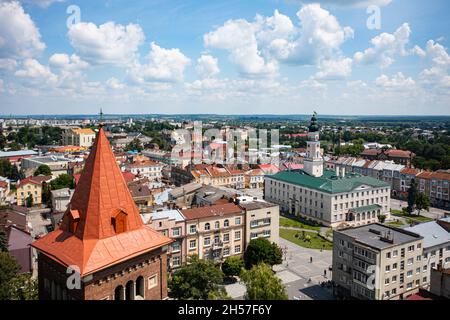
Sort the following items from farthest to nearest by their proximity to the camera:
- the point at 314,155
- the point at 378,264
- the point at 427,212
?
the point at 427,212, the point at 314,155, the point at 378,264

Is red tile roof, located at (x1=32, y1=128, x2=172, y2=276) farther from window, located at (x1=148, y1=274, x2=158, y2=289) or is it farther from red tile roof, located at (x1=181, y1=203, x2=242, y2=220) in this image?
red tile roof, located at (x1=181, y1=203, x2=242, y2=220)

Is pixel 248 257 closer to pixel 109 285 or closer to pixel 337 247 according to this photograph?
pixel 337 247

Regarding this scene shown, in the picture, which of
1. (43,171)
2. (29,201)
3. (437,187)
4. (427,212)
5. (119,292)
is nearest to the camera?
(119,292)

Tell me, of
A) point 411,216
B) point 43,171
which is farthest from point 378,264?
point 43,171

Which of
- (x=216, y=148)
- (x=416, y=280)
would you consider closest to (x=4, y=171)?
(x=216, y=148)

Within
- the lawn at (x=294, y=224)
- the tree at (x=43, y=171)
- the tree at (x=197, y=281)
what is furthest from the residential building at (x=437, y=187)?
the tree at (x=43, y=171)

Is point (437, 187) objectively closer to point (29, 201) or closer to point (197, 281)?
point (197, 281)
